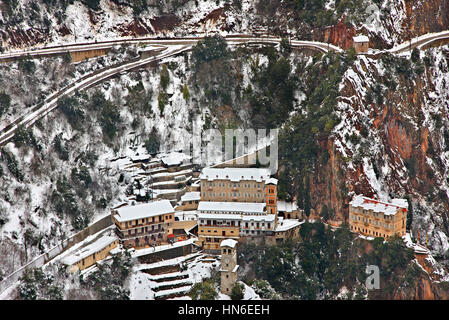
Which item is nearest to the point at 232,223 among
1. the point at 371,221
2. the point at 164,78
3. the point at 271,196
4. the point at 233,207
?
the point at 233,207

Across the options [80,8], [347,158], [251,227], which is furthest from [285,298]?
[80,8]

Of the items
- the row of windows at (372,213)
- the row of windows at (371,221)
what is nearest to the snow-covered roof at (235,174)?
the row of windows at (372,213)

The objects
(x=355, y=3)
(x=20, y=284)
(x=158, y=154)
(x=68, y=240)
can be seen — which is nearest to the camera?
(x=20, y=284)

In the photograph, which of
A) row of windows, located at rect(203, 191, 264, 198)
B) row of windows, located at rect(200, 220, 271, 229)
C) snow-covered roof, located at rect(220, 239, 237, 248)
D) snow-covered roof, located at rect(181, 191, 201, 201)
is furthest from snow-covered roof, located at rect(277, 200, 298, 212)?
snow-covered roof, located at rect(220, 239, 237, 248)

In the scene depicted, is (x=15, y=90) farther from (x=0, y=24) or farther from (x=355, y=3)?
(x=355, y=3)

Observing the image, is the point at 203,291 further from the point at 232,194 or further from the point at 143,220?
the point at 232,194
